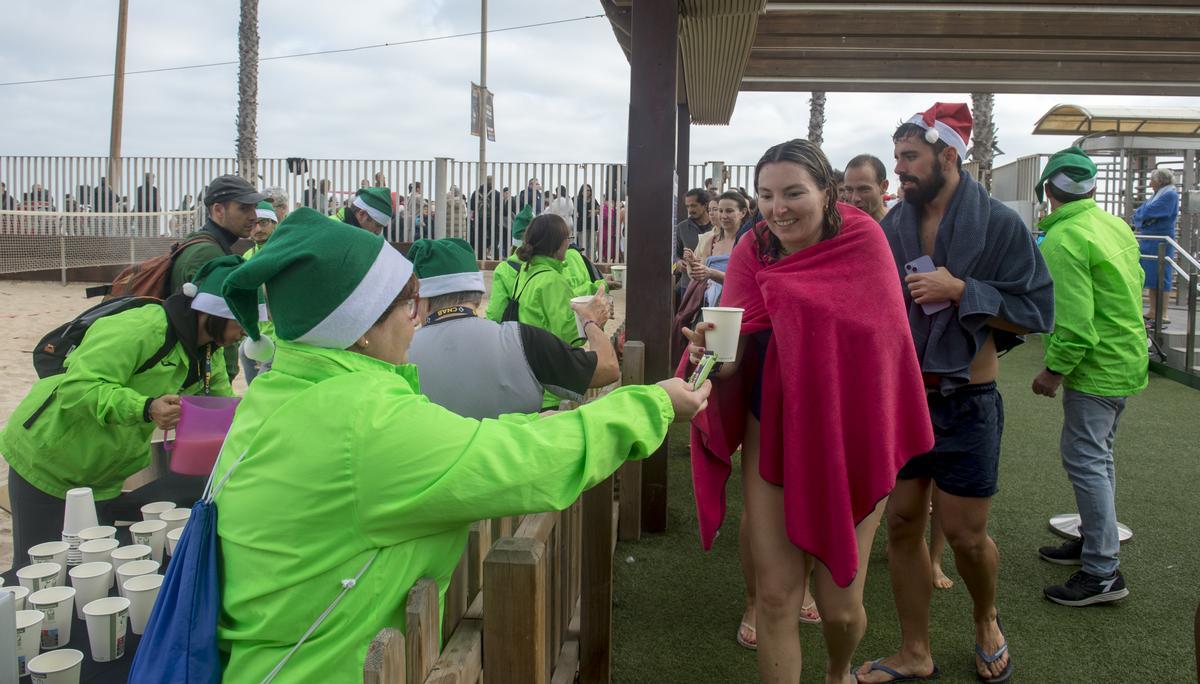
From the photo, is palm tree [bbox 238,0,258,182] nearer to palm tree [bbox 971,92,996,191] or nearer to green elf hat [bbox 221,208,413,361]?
palm tree [bbox 971,92,996,191]

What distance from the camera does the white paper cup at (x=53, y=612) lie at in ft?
7.81

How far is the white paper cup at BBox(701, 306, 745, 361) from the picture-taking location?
2.55 m

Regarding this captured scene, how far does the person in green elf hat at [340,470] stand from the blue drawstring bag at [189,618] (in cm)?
4

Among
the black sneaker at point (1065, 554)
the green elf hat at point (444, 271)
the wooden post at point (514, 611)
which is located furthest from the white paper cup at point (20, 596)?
the black sneaker at point (1065, 554)

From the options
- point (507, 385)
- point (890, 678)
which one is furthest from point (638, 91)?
point (890, 678)

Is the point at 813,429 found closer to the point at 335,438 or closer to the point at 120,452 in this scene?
the point at 335,438

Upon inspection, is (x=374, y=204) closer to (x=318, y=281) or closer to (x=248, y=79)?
(x=318, y=281)

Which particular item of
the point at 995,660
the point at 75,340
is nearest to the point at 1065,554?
the point at 995,660

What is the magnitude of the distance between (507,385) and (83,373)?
1.57 meters

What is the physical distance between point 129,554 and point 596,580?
4.97 feet

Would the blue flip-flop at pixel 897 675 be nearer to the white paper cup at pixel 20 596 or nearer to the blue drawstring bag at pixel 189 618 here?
the blue drawstring bag at pixel 189 618

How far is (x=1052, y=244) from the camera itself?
4152 millimetres

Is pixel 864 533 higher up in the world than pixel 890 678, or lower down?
higher up

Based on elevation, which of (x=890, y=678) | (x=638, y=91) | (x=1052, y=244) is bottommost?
(x=890, y=678)
